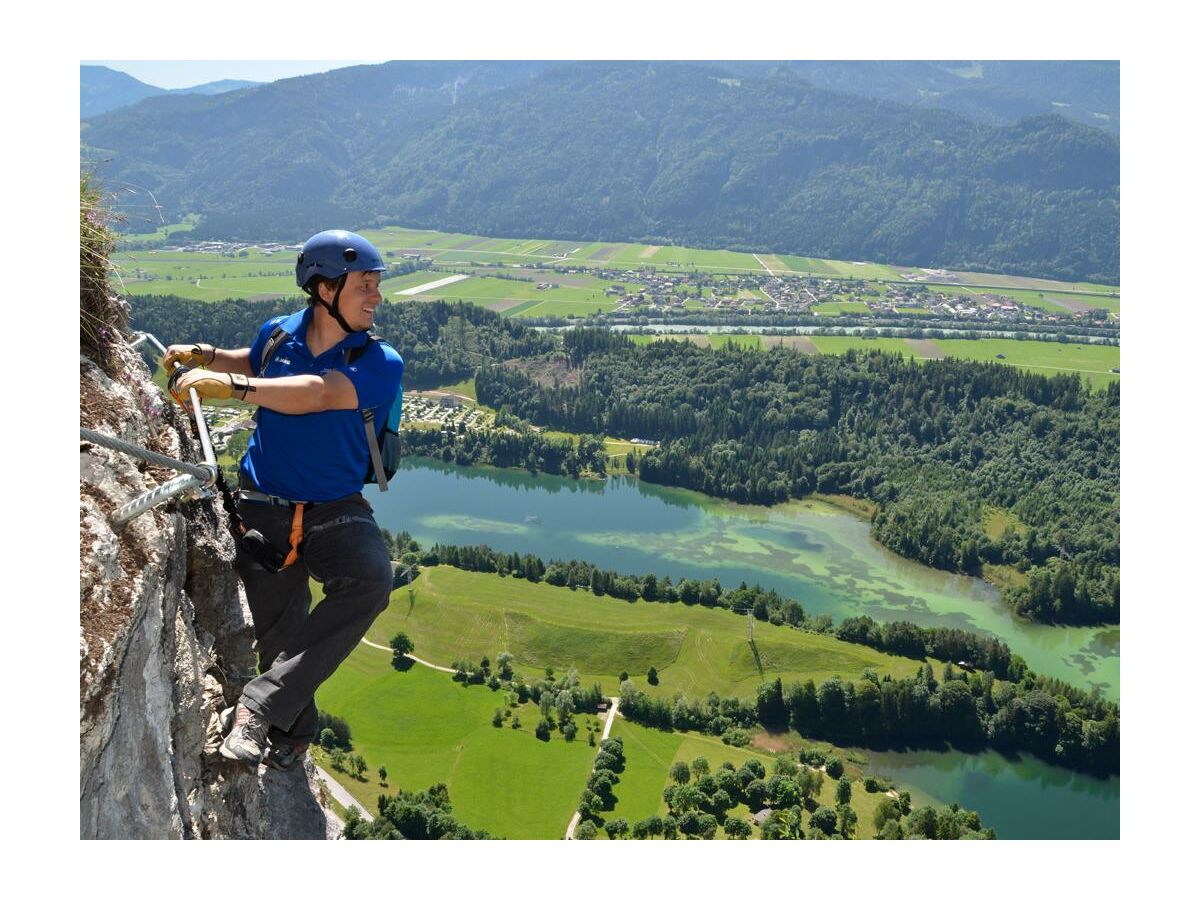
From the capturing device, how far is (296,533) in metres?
3.59

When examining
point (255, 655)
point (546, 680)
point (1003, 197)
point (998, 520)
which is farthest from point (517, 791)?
point (1003, 197)

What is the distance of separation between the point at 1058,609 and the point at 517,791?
24630 mm

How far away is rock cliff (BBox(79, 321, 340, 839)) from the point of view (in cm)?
273

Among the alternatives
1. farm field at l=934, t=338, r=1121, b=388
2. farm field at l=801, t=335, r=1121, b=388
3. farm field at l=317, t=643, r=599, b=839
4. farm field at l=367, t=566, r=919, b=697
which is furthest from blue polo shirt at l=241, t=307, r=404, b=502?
farm field at l=801, t=335, r=1121, b=388

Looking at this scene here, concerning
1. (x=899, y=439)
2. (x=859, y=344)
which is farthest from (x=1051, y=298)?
(x=899, y=439)

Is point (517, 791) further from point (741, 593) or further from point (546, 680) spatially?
point (741, 593)

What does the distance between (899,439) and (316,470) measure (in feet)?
196

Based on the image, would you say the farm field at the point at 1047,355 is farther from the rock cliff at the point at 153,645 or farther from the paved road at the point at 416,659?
the rock cliff at the point at 153,645

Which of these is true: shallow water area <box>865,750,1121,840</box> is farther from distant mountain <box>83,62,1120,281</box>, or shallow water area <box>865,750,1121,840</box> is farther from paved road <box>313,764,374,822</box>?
distant mountain <box>83,62,1120,281</box>

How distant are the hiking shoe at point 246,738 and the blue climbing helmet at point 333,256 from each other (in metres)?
1.47

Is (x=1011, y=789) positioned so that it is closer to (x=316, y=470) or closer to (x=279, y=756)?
(x=279, y=756)

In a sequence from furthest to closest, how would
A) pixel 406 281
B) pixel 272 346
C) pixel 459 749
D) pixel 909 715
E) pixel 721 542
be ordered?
pixel 406 281 < pixel 721 542 < pixel 909 715 < pixel 459 749 < pixel 272 346

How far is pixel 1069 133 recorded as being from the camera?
156 meters

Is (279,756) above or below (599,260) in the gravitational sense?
below
